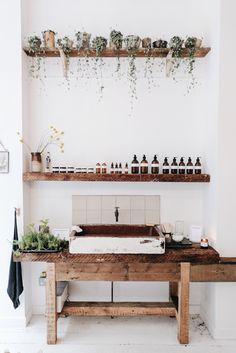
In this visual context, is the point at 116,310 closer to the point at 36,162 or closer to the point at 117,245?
the point at 117,245

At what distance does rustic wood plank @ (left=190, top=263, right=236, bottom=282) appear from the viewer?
289 cm

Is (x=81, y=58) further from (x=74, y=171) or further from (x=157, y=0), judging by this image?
(x=74, y=171)

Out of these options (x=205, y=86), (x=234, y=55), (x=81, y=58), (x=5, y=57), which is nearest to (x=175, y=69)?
(x=205, y=86)

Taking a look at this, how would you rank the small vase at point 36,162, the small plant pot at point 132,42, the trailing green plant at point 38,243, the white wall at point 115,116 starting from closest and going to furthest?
the trailing green plant at point 38,243, the small plant pot at point 132,42, the small vase at point 36,162, the white wall at point 115,116

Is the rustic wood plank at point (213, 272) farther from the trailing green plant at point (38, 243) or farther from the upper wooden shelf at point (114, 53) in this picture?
the upper wooden shelf at point (114, 53)

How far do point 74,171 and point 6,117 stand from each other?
88cm

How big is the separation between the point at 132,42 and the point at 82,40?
503 millimetres

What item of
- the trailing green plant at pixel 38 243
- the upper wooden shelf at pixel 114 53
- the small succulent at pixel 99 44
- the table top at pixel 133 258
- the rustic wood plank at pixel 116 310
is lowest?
the rustic wood plank at pixel 116 310

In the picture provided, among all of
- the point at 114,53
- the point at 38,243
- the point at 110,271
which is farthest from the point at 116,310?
the point at 114,53

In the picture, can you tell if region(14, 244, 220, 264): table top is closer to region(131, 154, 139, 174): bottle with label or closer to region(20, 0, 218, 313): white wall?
region(20, 0, 218, 313): white wall

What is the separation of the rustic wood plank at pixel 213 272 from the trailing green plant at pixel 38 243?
4.25ft

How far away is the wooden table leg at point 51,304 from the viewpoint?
9.34ft

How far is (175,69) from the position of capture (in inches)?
134

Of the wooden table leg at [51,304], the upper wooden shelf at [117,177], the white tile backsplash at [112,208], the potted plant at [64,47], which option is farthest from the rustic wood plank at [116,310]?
the potted plant at [64,47]
